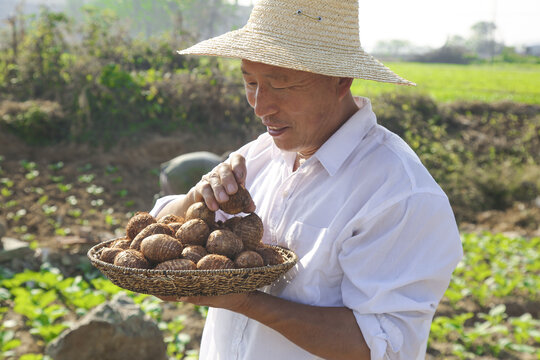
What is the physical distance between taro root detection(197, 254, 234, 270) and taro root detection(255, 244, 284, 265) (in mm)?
117

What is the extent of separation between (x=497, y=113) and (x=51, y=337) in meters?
11.8

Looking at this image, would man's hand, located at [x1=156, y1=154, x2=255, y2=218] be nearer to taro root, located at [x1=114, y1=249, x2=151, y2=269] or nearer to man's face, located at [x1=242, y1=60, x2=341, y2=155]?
man's face, located at [x1=242, y1=60, x2=341, y2=155]

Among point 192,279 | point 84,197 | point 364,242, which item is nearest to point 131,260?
point 192,279

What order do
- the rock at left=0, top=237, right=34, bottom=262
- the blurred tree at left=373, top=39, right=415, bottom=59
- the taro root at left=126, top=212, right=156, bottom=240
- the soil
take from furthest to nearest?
the blurred tree at left=373, top=39, right=415, bottom=59, the soil, the rock at left=0, top=237, right=34, bottom=262, the taro root at left=126, top=212, right=156, bottom=240

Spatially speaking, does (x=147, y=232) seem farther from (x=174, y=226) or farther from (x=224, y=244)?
(x=224, y=244)

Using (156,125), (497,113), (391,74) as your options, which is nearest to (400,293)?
(391,74)

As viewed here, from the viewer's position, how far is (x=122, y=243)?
1827 mm

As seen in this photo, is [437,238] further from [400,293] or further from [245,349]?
[245,349]

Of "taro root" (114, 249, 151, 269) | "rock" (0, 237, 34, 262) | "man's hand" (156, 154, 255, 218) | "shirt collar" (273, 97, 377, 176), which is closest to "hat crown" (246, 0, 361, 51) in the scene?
"shirt collar" (273, 97, 377, 176)

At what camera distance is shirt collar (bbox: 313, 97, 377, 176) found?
1.70 metres

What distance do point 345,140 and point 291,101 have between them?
21 centimetres

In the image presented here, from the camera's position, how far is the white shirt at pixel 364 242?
152cm

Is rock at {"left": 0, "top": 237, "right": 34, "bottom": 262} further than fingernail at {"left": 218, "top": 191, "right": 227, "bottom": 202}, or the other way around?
rock at {"left": 0, "top": 237, "right": 34, "bottom": 262}

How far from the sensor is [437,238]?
153cm
